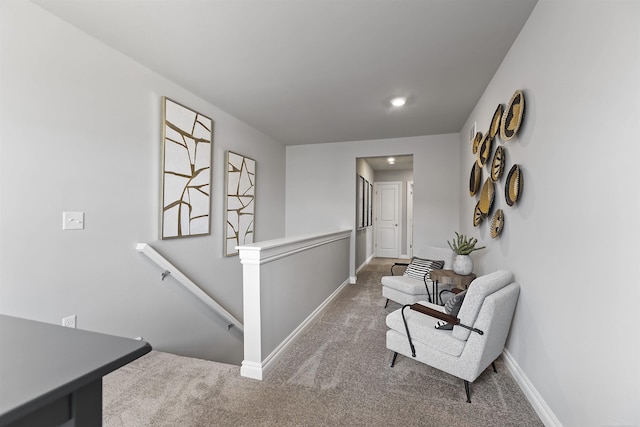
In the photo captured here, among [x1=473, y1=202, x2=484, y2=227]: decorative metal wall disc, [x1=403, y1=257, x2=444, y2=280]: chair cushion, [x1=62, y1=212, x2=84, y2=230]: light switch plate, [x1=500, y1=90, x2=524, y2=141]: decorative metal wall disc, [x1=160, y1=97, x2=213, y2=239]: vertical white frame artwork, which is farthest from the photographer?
[x1=403, y1=257, x2=444, y2=280]: chair cushion

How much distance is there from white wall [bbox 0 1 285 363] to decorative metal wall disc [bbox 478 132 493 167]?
3.01m

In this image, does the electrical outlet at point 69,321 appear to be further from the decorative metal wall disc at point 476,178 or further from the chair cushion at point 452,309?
the decorative metal wall disc at point 476,178

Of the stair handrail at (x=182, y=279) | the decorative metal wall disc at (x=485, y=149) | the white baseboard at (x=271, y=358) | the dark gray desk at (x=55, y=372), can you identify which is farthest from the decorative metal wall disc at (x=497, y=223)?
the stair handrail at (x=182, y=279)

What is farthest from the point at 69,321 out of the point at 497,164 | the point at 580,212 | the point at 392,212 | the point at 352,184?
the point at 392,212

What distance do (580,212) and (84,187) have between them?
308cm

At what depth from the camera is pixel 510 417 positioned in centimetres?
171

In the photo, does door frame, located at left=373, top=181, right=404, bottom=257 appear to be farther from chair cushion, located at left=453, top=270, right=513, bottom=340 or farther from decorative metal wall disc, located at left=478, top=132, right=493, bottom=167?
chair cushion, located at left=453, top=270, right=513, bottom=340

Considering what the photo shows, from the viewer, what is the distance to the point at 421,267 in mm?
3762

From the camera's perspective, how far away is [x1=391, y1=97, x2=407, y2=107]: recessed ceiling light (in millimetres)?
3296

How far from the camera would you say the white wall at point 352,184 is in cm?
473

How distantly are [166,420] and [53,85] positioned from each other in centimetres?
228

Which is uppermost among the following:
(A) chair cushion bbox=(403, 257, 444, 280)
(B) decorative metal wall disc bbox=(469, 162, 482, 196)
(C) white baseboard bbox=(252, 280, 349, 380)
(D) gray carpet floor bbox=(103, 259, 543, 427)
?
(B) decorative metal wall disc bbox=(469, 162, 482, 196)

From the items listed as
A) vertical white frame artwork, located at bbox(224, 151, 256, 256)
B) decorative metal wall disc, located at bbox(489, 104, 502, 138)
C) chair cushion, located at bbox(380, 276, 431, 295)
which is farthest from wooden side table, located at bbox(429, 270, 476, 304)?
vertical white frame artwork, located at bbox(224, 151, 256, 256)

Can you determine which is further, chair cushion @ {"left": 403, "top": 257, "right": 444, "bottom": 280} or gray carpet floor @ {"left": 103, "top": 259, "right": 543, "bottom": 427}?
chair cushion @ {"left": 403, "top": 257, "right": 444, "bottom": 280}
